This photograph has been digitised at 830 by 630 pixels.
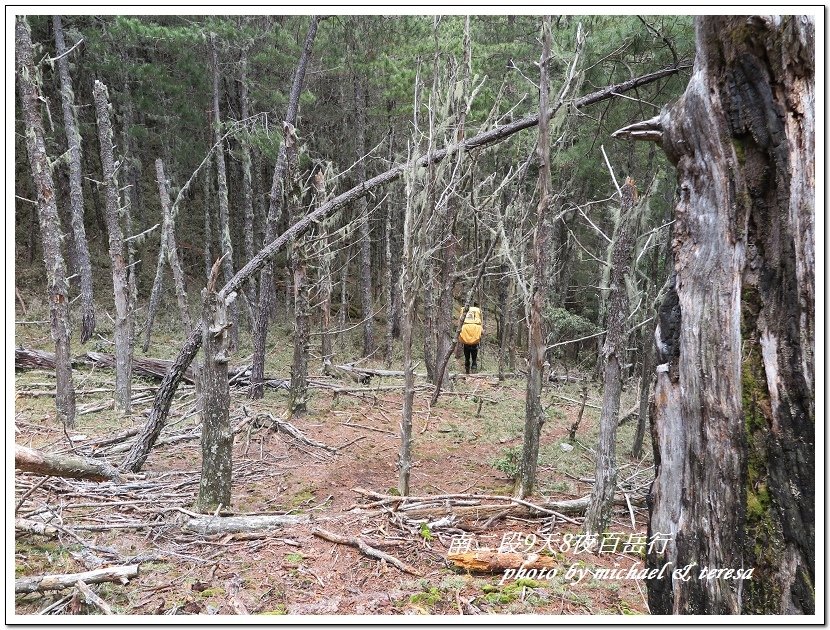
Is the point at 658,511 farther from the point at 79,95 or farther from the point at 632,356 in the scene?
the point at 79,95

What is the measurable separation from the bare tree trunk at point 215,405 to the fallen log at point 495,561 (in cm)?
248

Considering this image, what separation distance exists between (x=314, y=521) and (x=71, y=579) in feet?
6.57

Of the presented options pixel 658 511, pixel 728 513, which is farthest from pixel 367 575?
pixel 728 513

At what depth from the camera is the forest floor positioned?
355 centimetres

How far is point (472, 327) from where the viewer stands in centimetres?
1248

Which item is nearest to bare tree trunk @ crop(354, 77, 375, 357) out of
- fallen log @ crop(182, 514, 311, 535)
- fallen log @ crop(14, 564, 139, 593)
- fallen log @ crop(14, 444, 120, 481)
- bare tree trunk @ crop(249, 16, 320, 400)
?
bare tree trunk @ crop(249, 16, 320, 400)

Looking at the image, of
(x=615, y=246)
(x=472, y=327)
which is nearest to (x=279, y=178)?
(x=472, y=327)

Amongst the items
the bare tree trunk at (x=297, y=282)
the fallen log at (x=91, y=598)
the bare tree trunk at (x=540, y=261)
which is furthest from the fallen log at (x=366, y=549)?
the bare tree trunk at (x=297, y=282)

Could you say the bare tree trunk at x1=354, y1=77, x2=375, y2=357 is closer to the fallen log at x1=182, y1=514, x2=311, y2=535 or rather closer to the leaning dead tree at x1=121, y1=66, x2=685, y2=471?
the leaning dead tree at x1=121, y1=66, x2=685, y2=471

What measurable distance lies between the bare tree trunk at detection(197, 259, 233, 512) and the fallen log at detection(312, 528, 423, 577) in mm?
1200

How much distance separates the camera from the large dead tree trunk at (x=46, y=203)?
6863 millimetres

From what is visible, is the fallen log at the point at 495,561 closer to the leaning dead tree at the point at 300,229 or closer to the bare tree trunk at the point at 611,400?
the bare tree trunk at the point at 611,400

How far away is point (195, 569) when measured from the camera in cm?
398

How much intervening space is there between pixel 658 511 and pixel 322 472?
496cm
